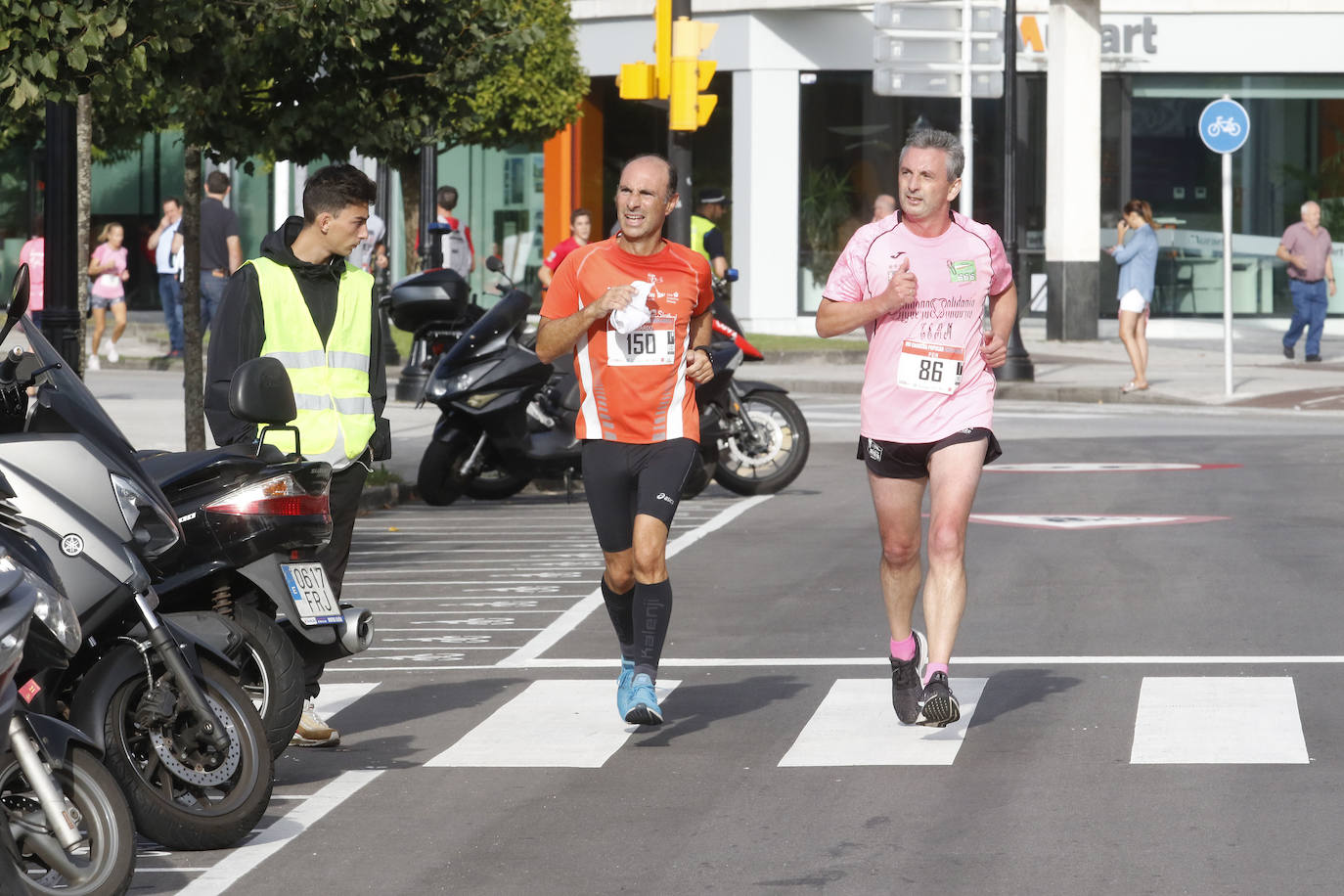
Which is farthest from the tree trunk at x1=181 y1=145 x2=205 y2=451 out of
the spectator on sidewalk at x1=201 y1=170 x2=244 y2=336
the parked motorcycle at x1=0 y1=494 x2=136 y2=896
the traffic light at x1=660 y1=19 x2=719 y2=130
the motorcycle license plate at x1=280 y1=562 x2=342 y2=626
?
the spectator on sidewalk at x1=201 y1=170 x2=244 y2=336

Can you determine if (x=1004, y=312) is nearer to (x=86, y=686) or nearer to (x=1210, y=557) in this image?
(x=86, y=686)

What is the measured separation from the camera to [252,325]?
7387 mm

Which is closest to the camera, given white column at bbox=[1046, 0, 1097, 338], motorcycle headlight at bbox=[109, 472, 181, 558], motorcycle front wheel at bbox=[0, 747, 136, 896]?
motorcycle front wheel at bbox=[0, 747, 136, 896]

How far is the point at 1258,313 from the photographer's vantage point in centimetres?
3541

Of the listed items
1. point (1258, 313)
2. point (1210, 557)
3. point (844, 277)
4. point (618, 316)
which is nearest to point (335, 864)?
point (618, 316)

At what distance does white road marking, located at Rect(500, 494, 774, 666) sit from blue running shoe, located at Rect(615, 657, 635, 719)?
1.46 m

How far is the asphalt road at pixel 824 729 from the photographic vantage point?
5961mm

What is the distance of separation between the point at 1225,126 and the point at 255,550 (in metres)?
19.2

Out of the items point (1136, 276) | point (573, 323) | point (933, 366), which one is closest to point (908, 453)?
point (933, 366)

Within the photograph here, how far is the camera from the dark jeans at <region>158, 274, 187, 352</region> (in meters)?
27.3

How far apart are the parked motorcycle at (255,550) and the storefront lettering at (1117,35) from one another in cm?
2948

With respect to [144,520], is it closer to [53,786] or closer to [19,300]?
[19,300]

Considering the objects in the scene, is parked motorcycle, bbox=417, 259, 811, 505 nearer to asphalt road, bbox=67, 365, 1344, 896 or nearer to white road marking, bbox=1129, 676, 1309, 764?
asphalt road, bbox=67, 365, 1344, 896

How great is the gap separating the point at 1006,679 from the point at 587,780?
7.12ft
